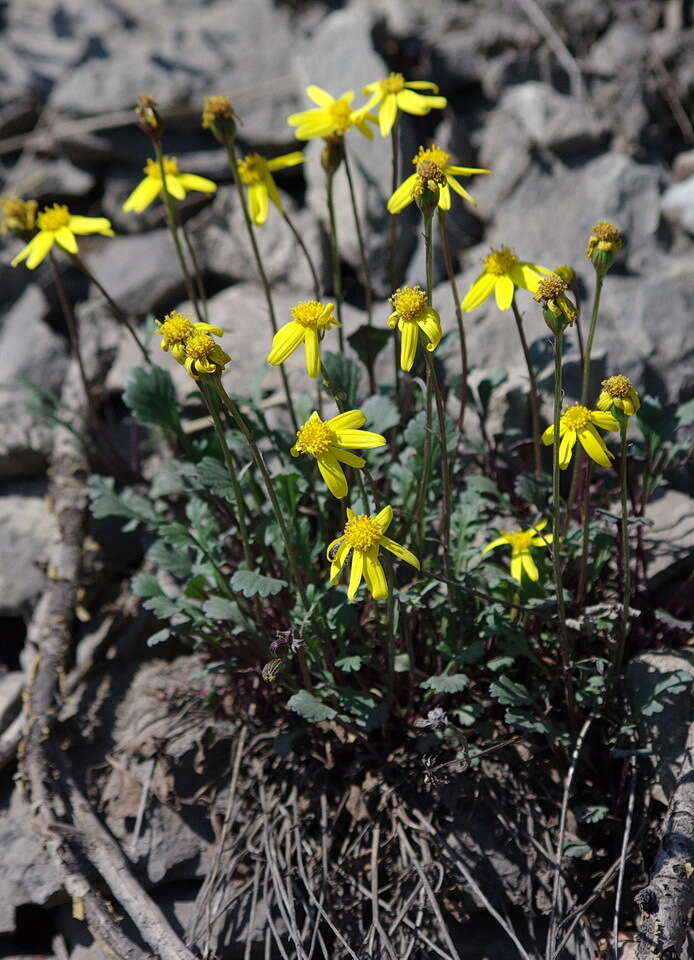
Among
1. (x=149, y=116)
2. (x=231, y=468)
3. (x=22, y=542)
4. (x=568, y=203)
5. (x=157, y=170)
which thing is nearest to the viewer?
(x=231, y=468)

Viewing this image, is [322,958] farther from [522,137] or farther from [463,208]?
[522,137]

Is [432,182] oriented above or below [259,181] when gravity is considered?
below

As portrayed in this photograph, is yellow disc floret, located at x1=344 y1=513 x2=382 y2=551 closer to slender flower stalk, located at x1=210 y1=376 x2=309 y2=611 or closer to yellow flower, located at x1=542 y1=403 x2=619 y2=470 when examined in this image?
slender flower stalk, located at x1=210 y1=376 x2=309 y2=611

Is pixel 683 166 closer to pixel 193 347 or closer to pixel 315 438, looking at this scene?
pixel 315 438

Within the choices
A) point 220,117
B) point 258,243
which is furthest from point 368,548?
point 258,243

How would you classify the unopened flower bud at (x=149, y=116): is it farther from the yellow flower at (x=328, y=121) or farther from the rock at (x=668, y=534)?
the rock at (x=668, y=534)

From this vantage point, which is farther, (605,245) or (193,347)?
(605,245)

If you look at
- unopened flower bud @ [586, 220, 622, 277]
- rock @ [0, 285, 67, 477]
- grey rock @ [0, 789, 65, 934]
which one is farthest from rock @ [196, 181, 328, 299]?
grey rock @ [0, 789, 65, 934]
